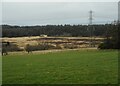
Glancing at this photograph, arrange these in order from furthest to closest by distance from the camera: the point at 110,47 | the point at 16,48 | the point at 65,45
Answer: the point at 65,45 → the point at 16,48 → the point at 110,47

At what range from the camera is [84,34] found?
188000mm

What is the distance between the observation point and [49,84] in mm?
18594

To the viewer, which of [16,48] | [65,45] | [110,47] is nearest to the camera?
[110,47]

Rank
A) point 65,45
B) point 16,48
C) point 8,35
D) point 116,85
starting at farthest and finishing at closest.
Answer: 1. point 8,35
2. point 65,45
3. point 16,48
4. point 116,85

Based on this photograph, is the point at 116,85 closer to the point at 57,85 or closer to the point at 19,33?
the point at 57,85

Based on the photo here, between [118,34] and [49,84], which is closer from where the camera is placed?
[49,84]

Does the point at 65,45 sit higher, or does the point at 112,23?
the point at 112,23

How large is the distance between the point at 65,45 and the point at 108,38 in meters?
29.2

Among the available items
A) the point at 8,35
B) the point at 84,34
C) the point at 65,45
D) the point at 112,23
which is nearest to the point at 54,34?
the point at 84,34

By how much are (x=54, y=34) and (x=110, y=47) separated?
102 meters

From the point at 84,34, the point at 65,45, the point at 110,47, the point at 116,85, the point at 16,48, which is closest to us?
the point at 116,85

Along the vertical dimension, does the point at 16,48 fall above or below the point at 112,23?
below

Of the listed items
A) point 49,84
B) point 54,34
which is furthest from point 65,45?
point 49,84

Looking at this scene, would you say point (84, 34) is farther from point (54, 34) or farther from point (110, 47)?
point (110, 47)
